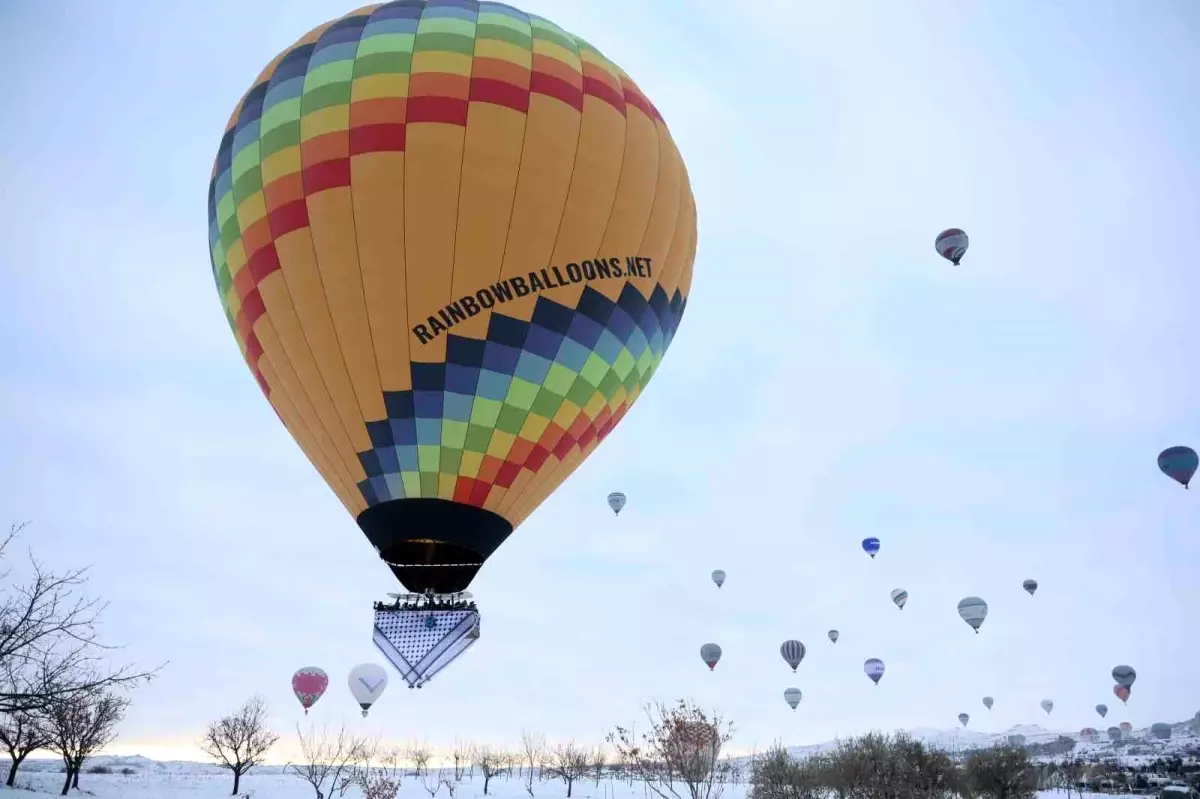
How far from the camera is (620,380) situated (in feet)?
46.1

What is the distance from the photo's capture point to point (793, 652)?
42500mm

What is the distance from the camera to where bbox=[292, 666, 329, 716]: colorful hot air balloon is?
3362cm

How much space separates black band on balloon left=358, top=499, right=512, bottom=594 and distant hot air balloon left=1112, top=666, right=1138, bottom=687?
6149 cm

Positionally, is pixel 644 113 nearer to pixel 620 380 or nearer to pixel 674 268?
pixel 674 268

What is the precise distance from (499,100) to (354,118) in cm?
225

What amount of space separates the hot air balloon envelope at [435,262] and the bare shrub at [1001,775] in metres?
26.2

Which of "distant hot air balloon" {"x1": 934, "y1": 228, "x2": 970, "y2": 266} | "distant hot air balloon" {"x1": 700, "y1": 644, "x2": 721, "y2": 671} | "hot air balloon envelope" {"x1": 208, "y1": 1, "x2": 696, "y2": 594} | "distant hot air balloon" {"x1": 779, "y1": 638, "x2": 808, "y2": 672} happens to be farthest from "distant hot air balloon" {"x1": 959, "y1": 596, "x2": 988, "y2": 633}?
"hot air balloon envelope" {"x1": 208, "y1": 1, "x2": 696, "y2": 594}

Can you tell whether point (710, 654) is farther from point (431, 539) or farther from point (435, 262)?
point (435, 262)

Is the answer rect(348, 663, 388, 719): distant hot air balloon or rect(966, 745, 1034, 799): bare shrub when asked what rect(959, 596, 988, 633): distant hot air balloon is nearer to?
rect(966, 745, 1034, 799): bare shrub

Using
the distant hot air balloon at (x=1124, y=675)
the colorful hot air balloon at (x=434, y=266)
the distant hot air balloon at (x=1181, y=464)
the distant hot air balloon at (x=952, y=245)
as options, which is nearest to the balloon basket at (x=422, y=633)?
the colorful hot air balloon at (x=434, y=266)

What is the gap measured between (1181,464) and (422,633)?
31.4 metres

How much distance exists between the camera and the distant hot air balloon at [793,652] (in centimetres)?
4231

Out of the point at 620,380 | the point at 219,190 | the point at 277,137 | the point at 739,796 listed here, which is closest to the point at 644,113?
the point at 620,380

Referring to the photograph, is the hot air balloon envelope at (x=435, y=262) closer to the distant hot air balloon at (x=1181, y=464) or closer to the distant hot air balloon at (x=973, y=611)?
the distant hot air balloon at (x=1181, y=464)
